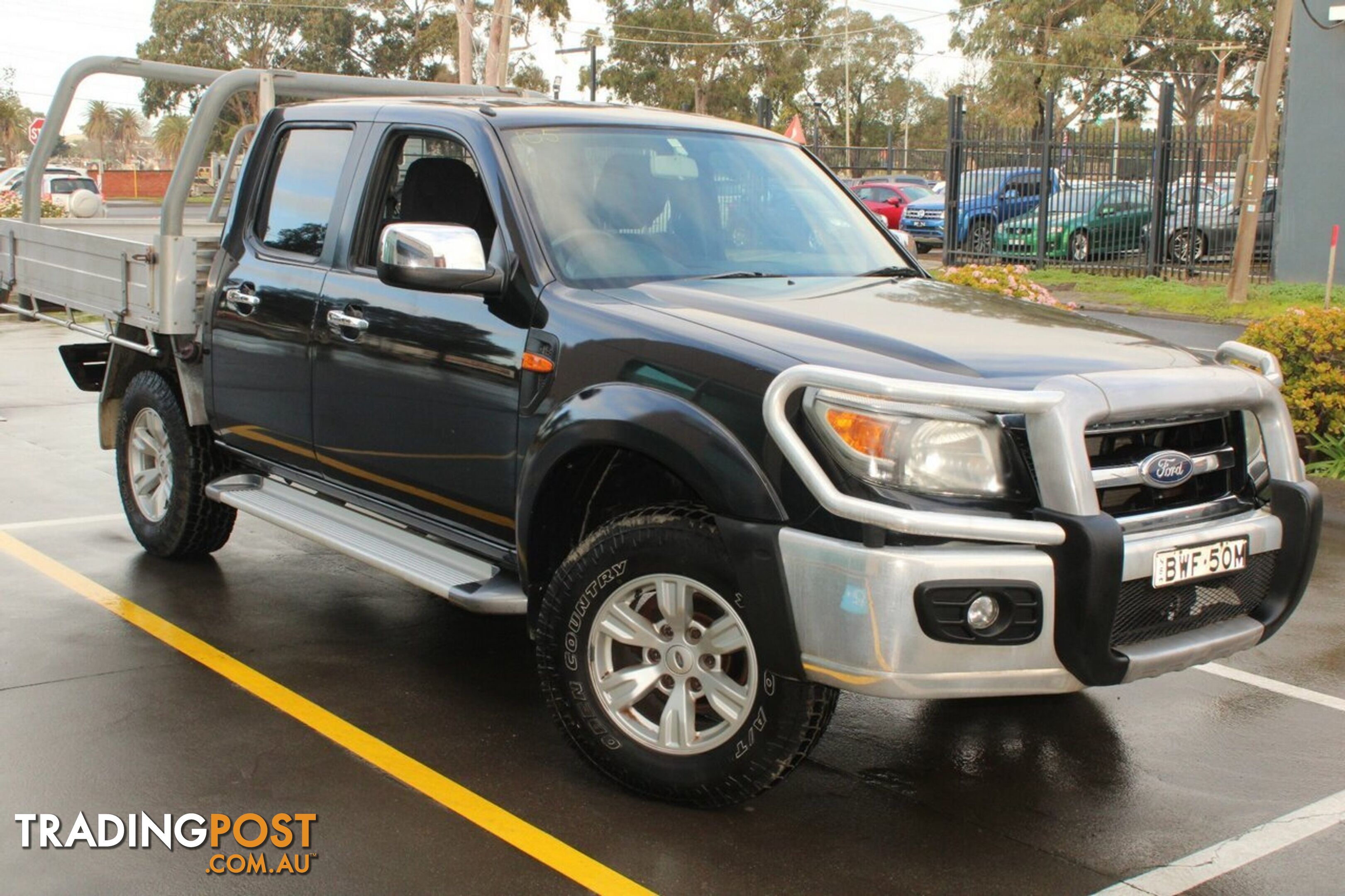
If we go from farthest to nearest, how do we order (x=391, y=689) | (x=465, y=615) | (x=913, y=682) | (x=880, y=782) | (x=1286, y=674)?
(x=465, y=615), (x=1286, y=674), (x=391, y=689), (x=880, y=782), (x=913, y=682)

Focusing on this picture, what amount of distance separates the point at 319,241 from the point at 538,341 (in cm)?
150

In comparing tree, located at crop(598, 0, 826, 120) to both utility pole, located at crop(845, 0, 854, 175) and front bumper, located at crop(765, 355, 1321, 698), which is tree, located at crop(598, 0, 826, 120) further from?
front bumper, located at crop(765, 355, 1321, 698)

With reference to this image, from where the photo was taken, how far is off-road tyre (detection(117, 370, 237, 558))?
248 inches

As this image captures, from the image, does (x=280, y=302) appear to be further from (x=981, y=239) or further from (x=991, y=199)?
(x=981, y=239)

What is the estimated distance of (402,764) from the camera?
4.35 metres

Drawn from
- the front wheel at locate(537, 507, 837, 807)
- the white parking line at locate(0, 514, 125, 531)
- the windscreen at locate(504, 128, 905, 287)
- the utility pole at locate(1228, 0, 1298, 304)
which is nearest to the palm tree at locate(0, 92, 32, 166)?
the utility pole at locate(1228, 0, 1298, 304)

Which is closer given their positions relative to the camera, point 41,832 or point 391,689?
point 41,832

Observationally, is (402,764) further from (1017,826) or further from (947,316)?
(947,316)

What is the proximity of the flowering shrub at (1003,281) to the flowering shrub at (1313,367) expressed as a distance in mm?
1328

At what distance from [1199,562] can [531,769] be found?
6.49 feet

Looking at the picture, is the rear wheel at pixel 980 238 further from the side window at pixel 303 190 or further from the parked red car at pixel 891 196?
the side window at pixel 303 190

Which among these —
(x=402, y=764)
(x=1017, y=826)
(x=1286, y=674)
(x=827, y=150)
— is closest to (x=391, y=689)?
(x=402, y=764)

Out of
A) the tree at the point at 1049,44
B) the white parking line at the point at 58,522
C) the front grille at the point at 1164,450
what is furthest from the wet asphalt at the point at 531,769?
the tree at the point at 1049,44

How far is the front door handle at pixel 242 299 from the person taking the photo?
564cm
